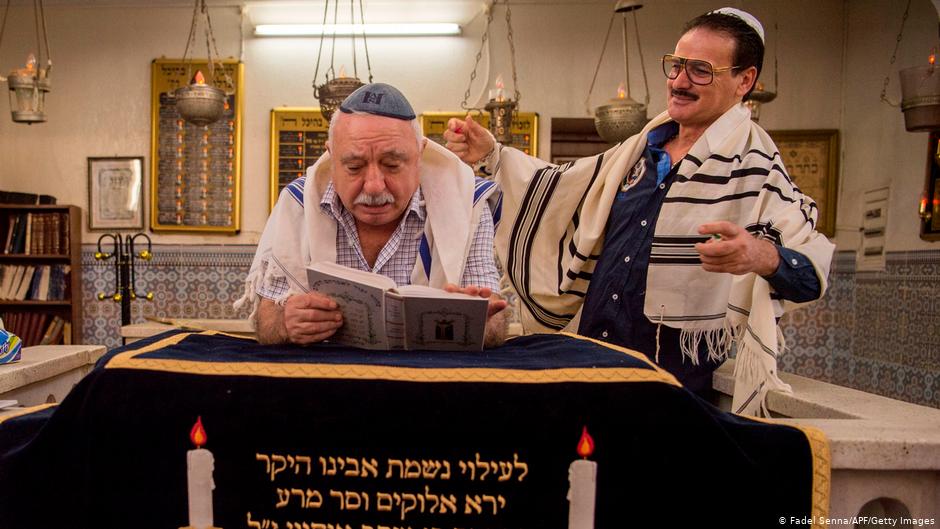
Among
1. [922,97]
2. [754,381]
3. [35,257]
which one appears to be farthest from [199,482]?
[35,257]

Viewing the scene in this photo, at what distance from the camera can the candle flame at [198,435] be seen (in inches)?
52.8

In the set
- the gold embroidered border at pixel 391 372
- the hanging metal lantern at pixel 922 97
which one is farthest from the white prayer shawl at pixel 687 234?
the hanging metal lantern at pixel 922 97

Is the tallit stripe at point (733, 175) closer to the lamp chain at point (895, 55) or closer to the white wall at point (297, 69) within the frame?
the lamp chain at point (895, 55)

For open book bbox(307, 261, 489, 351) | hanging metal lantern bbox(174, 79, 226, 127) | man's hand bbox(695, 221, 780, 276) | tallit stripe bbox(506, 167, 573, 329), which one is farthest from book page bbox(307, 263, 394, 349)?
hanging metal lantern bbox(174, 79, 226, 127)

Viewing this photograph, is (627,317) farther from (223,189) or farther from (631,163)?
(223,189)

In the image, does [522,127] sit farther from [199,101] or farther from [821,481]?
[821,481]

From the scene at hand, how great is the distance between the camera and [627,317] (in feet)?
7.62

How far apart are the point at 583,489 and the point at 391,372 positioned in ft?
1.42

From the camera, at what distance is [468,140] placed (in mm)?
2551

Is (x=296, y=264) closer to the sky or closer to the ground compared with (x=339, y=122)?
closer to the ground

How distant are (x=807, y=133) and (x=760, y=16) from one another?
3.72 feet

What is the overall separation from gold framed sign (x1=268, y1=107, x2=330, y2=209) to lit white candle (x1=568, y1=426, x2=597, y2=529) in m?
5.49

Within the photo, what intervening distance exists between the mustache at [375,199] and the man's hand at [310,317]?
0.32 m

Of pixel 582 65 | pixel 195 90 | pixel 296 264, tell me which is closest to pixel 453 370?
pixel 296 264
